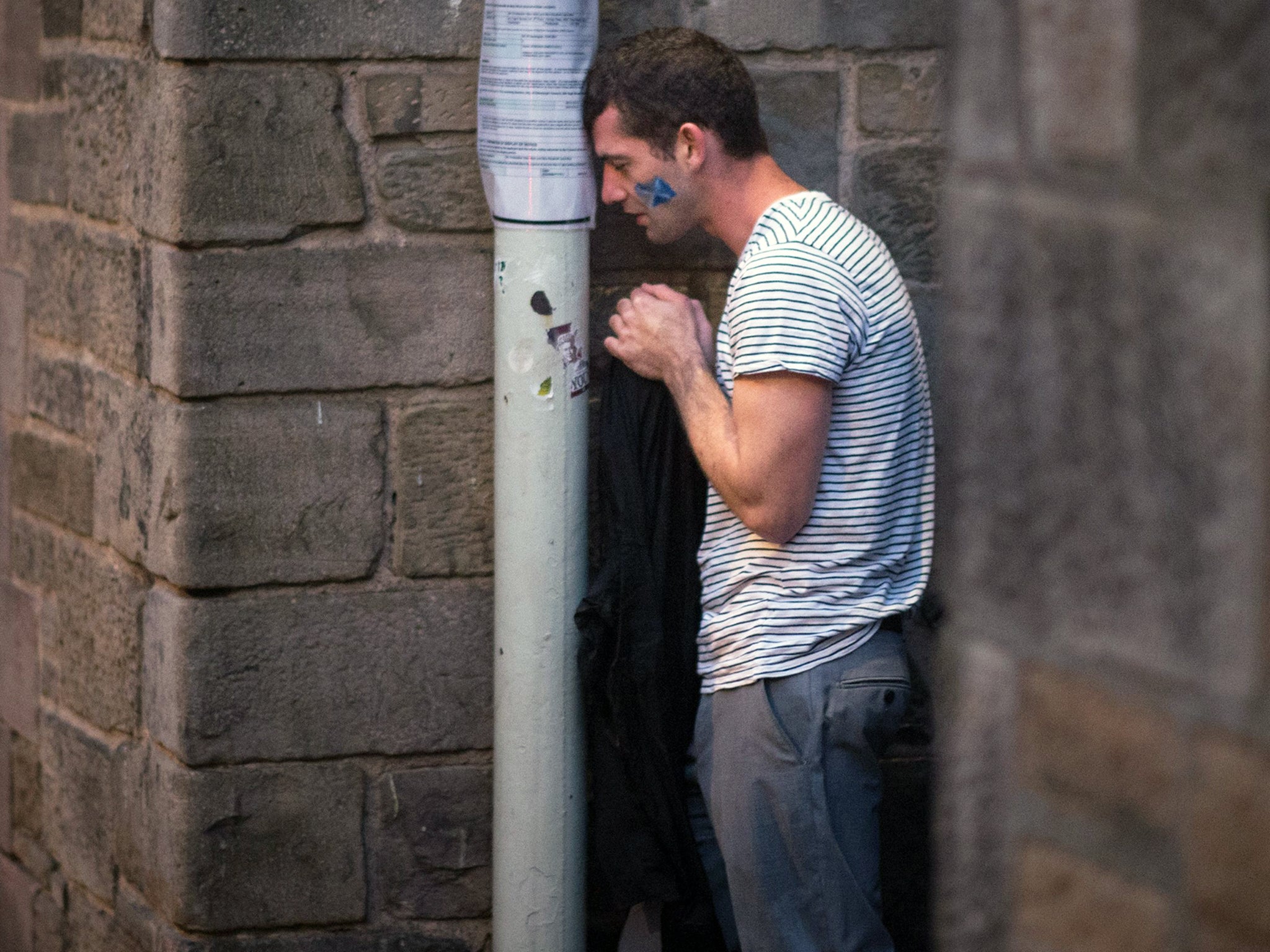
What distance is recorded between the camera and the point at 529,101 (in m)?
2.77

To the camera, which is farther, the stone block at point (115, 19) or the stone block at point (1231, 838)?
the stone block at point (115, 19)

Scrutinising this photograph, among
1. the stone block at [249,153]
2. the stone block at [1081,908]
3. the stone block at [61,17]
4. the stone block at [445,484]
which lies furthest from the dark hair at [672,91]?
the stone block at [1081,908]

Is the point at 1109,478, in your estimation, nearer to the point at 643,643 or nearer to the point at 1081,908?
the point at 1081,908

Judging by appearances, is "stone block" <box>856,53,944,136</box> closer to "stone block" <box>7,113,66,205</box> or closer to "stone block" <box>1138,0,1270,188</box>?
"stone block" <box>7,113,66,205</box>

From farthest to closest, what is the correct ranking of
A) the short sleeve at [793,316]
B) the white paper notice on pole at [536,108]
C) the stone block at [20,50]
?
1. the stone block at [20,50]
2. the white paper notice on pole at [536,108]
3. the short sleeve at [793,316]

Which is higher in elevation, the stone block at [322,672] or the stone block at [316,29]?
the stone block at [316,29]

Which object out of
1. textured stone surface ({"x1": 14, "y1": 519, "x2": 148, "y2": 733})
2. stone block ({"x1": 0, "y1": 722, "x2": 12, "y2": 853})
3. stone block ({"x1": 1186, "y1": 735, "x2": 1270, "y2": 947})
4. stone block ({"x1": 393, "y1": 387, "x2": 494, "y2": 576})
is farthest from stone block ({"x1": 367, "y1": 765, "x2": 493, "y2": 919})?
stone block ({"x1": 1186, "y1": 735, "x2": 1270, "y2": 947})

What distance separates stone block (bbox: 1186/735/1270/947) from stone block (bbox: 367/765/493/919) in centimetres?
214

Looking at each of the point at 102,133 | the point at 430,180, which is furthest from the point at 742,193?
the point at 102,133

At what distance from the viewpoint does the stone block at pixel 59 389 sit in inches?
136

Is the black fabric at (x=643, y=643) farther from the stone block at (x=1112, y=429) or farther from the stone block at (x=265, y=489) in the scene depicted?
the stone block at (x=1112, y=429)

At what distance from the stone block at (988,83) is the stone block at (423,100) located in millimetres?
1737

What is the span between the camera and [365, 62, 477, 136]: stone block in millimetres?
2914

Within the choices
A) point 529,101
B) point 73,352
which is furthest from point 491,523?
point 73,352
